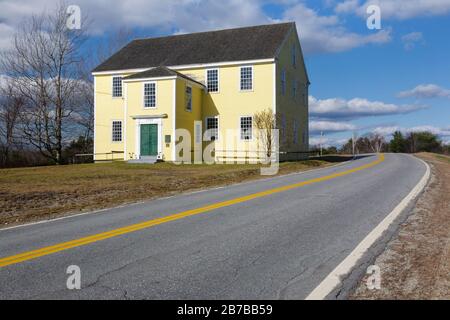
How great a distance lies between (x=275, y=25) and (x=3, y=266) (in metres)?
34.6

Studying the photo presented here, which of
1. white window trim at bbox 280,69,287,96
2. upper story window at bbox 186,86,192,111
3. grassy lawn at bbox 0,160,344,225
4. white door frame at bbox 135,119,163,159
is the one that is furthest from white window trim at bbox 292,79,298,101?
grassy lawn at bbox 0,160,344,225

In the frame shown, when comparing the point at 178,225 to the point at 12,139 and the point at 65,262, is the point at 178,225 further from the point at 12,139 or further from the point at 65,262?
the point at 12,139

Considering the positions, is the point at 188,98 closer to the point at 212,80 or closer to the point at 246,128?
the point at 212,80

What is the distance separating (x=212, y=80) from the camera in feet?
116

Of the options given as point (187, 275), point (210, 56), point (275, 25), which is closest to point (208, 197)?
point (187, 275)

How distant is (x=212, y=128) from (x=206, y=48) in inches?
272

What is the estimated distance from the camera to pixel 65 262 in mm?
6211

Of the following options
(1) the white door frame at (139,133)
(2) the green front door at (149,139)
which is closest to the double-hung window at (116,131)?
(1) the white door frame at (139,133)

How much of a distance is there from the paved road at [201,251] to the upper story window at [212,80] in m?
24.2

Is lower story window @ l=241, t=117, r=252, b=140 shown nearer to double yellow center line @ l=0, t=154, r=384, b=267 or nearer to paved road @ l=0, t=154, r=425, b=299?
double yellow center line @ l=0, t=154, r=384, b=267

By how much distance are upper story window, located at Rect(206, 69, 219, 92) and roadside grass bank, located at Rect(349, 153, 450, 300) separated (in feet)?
86.5

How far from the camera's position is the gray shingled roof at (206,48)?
115 feet

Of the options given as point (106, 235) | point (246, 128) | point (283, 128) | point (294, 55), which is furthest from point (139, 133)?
point (106, 235)

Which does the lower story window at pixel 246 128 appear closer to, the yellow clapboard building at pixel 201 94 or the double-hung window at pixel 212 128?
the yellow clapboard building at pixel 201 94
